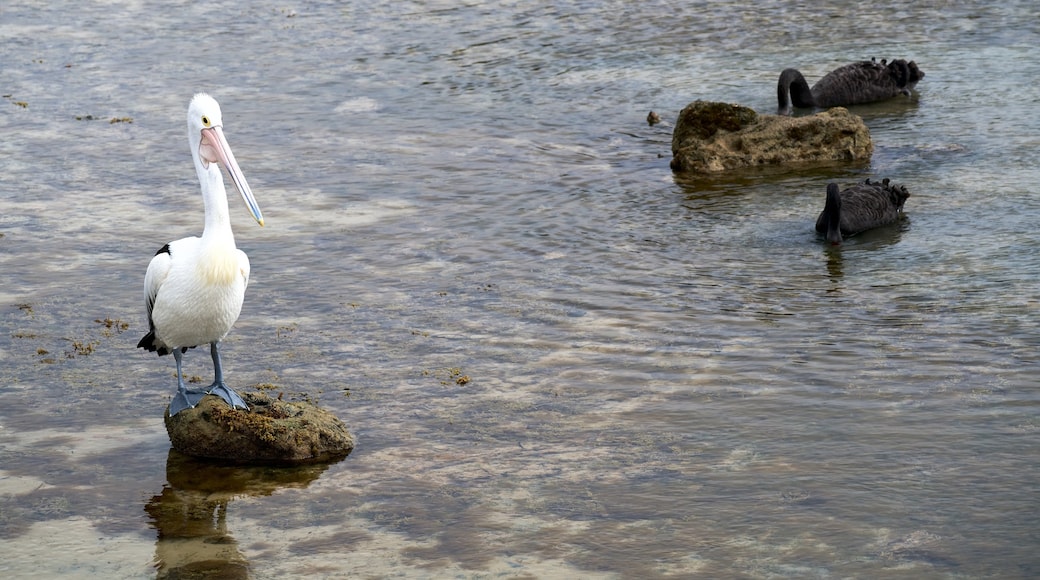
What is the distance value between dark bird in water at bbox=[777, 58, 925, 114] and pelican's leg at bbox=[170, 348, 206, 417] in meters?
8.63

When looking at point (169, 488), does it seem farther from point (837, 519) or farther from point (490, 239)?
point (490, 239)

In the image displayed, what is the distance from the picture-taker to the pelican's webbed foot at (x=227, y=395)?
6945 millimetres

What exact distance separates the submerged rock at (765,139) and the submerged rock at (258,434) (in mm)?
6392

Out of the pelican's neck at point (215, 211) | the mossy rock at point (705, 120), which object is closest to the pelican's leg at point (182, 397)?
the pelican's neck at point (215, 211)

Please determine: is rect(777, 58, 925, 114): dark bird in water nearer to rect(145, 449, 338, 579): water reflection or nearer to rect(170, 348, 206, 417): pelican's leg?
rect(170, 348, 206, 417): pelican's leg

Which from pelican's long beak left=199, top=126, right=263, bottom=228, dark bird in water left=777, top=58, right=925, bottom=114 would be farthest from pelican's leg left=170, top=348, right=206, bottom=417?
dark bird in water left=777, top=58, right=925, bottom=114

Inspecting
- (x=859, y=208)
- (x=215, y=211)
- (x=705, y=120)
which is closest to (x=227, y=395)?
(x=215, y=211)

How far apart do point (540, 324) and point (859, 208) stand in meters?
3.18

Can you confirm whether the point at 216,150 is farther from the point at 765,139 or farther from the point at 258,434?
the point at 765,139

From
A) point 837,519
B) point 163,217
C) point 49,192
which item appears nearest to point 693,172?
point 163,217

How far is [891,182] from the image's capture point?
38.3 ft

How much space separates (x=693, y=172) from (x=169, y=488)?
23.1ft

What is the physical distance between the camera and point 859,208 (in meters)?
10.4

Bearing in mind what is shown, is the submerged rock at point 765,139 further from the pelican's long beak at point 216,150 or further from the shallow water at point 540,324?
the pelican's long beak at point 216,150
